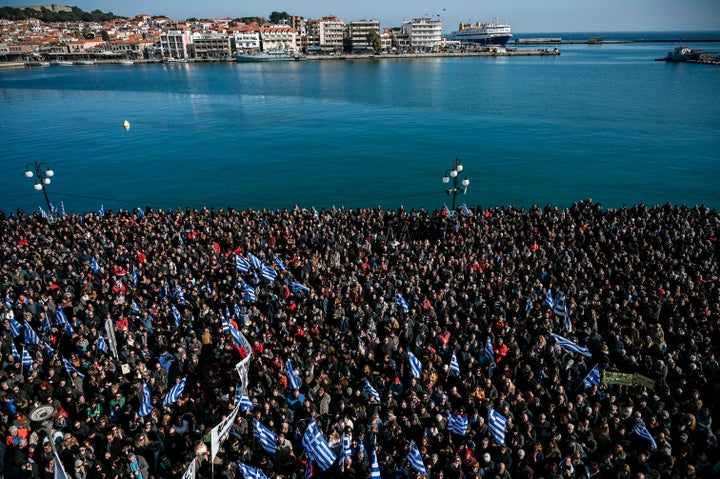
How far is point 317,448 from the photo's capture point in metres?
9.56

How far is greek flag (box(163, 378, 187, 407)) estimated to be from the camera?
11586 millimetres

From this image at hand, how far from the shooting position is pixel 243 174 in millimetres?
47969

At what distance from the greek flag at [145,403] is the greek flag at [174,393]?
15.3 inches

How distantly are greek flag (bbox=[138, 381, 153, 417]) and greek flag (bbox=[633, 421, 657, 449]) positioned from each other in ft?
39.1

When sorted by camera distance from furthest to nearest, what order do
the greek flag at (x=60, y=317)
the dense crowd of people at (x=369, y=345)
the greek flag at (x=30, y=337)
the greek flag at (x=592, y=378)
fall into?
the greek flag at (x=60, y=317) → the greek flag at (x=30, y=337) → the greek flag at (x=592, y=378) → the dense crowd of people at (x=369, y=345)

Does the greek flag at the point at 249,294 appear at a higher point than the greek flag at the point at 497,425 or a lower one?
lower

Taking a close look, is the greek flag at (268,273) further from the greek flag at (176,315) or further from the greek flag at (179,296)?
the greek flag at (176,315)

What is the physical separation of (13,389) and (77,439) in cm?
266

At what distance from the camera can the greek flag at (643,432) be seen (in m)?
9.73

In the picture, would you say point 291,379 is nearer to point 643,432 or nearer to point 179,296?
point 179,296

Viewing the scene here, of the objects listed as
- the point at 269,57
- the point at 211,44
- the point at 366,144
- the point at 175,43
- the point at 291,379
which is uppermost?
the point at 175,43

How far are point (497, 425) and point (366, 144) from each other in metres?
50.3

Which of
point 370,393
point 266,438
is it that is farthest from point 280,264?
point 266,438

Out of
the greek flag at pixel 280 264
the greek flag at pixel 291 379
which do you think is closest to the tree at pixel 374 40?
the greek flag at pixel 280 264
